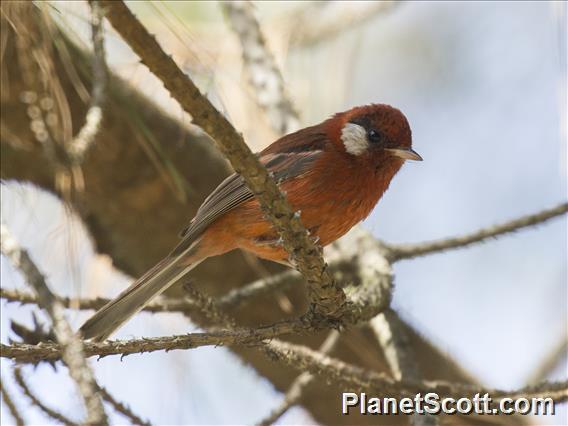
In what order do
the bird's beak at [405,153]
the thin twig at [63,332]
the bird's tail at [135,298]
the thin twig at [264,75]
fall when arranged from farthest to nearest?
the thin twig at [264,75]
the bird's beak at [405,153]
the bird's tail at [135,298]
the thin twig at [63,332]

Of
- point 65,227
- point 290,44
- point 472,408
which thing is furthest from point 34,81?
point 472,408

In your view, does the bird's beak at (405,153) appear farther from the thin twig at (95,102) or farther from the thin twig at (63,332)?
the thin twig at (63,332)

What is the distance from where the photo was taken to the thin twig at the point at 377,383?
143 inches

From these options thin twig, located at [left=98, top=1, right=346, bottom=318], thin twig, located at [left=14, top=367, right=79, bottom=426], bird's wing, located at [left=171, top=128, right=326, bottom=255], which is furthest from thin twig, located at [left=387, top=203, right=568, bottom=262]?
thin twig, located at [left=14, top=367, right=79, bottom=426]

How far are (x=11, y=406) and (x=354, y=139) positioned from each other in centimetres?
232

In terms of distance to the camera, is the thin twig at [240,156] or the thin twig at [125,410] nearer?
the thin twig at [240,156]

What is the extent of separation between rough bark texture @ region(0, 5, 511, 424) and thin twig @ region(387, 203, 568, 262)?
0.67 metres

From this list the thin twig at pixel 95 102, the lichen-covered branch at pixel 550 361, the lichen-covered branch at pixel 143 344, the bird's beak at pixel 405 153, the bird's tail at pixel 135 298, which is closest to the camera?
the lichen-covered branch at pixel 143 344

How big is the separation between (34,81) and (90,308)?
1363 millimetres

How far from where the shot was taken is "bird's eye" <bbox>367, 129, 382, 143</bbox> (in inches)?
182

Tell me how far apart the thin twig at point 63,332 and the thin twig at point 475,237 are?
2422 millimetres

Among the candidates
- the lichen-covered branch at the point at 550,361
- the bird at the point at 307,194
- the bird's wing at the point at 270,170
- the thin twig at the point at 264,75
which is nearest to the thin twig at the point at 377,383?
the bird at the point at 307,194

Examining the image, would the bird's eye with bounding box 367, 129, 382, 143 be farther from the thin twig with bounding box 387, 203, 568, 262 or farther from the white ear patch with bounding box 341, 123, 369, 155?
the thin twig with bounding box 387, 203, 568, 262

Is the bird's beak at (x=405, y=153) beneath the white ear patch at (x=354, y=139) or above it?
beneath
